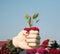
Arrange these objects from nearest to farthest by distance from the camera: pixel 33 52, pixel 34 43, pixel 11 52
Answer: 1. pixel 34 43
2. pixel 33 52
3. pixel 11 52

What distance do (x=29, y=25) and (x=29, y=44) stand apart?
1.23 ft

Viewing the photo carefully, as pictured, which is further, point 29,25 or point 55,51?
point 55,51

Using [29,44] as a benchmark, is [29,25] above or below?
above

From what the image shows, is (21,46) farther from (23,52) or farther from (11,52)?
(11,52)

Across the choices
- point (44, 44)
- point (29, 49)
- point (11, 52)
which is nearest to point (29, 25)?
point (29, 49)

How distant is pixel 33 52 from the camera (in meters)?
5.30

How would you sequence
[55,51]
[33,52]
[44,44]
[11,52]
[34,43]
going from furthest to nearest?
[55,51], [11,52], [44,44], [33,52], [34,43]

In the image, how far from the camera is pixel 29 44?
4.97 m

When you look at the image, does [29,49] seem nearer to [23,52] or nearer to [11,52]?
[23,52]

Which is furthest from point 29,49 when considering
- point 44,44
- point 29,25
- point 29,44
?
point 44,44

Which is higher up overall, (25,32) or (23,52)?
(25,32)

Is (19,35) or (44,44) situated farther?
(44,44)

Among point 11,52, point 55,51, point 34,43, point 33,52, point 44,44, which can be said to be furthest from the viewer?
point 55,51

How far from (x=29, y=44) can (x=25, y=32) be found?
256 millimetres
